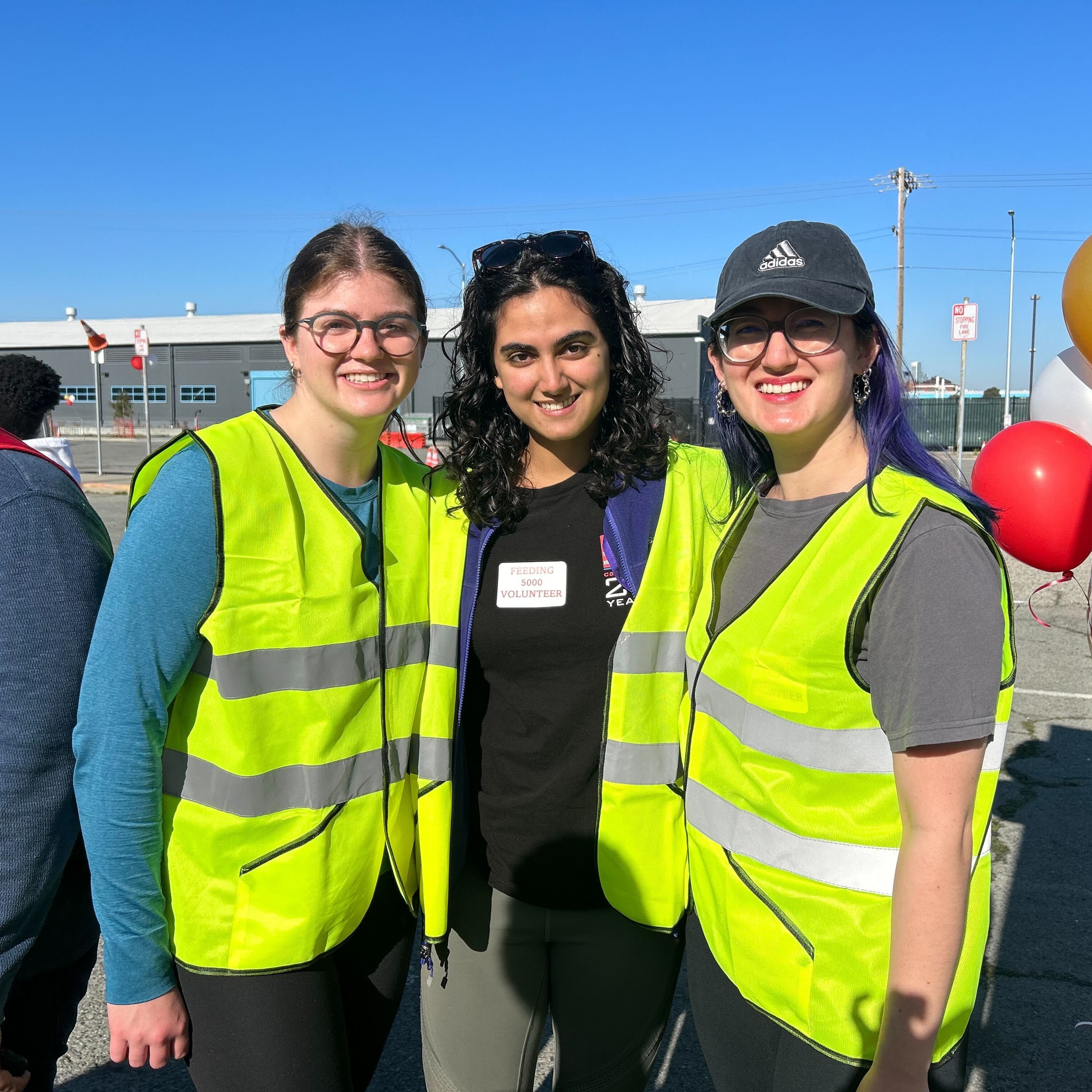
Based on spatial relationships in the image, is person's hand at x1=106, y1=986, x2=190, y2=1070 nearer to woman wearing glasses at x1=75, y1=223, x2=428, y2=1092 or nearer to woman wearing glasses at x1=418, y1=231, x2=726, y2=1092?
woman wearing glasses at x1=75, y1=223, x2=428, y2=1092

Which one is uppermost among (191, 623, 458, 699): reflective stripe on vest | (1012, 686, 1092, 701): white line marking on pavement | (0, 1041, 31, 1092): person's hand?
(191, 623, 458, 699): reflective stripe on vest

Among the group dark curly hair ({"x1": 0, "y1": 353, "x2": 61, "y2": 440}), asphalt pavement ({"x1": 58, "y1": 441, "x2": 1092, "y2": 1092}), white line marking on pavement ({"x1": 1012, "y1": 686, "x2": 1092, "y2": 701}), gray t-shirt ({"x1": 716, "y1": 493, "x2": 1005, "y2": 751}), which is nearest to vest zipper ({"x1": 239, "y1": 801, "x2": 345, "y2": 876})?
gray t-shirt ({"x1": 716, "y1": 493, "x2": 1005, "y2": 751})

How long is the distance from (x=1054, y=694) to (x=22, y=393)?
6.87 meters

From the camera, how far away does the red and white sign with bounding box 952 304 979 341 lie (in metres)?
13.9

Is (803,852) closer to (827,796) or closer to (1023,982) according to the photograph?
(827,796)

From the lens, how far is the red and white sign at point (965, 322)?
1391cm

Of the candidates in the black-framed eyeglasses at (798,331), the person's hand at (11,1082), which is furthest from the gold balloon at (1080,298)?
the person's hand at (11,1082)

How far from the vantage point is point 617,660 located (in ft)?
6.83

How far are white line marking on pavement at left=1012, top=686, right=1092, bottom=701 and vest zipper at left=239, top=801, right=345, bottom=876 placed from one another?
600 cm

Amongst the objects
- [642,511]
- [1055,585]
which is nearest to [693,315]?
[1055,585]

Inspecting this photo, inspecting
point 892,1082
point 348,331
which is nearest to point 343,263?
point 348,331

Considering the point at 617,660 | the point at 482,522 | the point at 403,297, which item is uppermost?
the point at 403,297

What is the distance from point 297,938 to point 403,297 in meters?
1.39

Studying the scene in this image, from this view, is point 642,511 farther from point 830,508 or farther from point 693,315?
point 693,315
